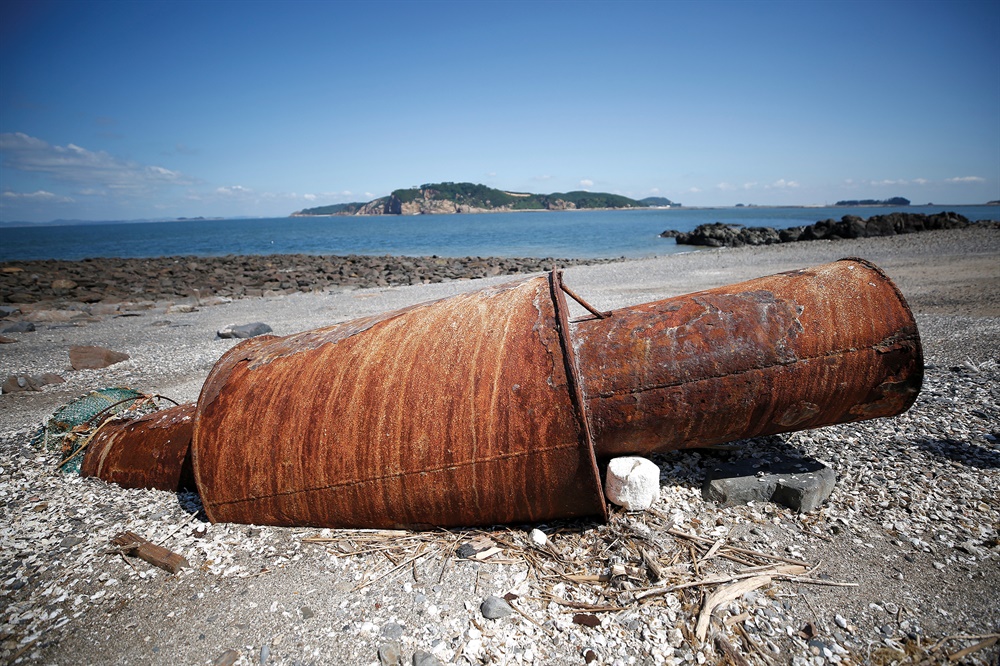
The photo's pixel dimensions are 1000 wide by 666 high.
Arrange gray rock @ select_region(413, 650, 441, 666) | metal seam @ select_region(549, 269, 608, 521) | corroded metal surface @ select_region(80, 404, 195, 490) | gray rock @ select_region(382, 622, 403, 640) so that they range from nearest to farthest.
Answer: gray rock @ select_region(413, 650, 441, 666) → gray rock @ select_region(382, 622, 403, 640) → metal seam @ select_region(549, 269, 608, 521) → corroded metal surface @ select_region(80, 404, 195, 490)

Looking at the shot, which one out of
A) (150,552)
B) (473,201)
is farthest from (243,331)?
(473,201)

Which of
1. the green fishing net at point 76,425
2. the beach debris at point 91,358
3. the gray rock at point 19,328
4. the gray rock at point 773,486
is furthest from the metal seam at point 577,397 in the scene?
the gray rock at point 19,328

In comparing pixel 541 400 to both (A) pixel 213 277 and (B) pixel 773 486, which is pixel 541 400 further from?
(A) pixel 213 277

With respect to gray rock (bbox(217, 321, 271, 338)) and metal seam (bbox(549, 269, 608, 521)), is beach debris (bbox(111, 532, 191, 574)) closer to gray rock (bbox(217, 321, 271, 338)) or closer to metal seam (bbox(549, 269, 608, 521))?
metal seam (bbox(549, 269, 608, 521))

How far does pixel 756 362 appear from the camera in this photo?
2.77m

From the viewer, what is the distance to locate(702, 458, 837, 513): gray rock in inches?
123

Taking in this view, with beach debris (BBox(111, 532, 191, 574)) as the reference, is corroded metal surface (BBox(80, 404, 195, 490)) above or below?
above

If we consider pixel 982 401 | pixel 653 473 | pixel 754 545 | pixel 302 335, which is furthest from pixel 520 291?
pixel 982 401

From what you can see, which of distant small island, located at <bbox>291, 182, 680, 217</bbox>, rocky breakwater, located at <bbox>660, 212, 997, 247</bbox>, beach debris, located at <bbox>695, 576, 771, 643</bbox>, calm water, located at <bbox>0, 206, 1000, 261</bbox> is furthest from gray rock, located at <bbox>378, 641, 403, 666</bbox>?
distant small island, located at <bbox>291, 182, 680, 217</bbox>

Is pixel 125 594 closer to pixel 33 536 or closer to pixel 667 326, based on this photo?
pixel 33 536

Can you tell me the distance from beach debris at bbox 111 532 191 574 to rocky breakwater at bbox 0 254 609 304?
45.5 feet

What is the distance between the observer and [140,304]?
16.3 metres

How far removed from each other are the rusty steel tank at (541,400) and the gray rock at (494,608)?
51cm

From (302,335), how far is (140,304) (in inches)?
649
